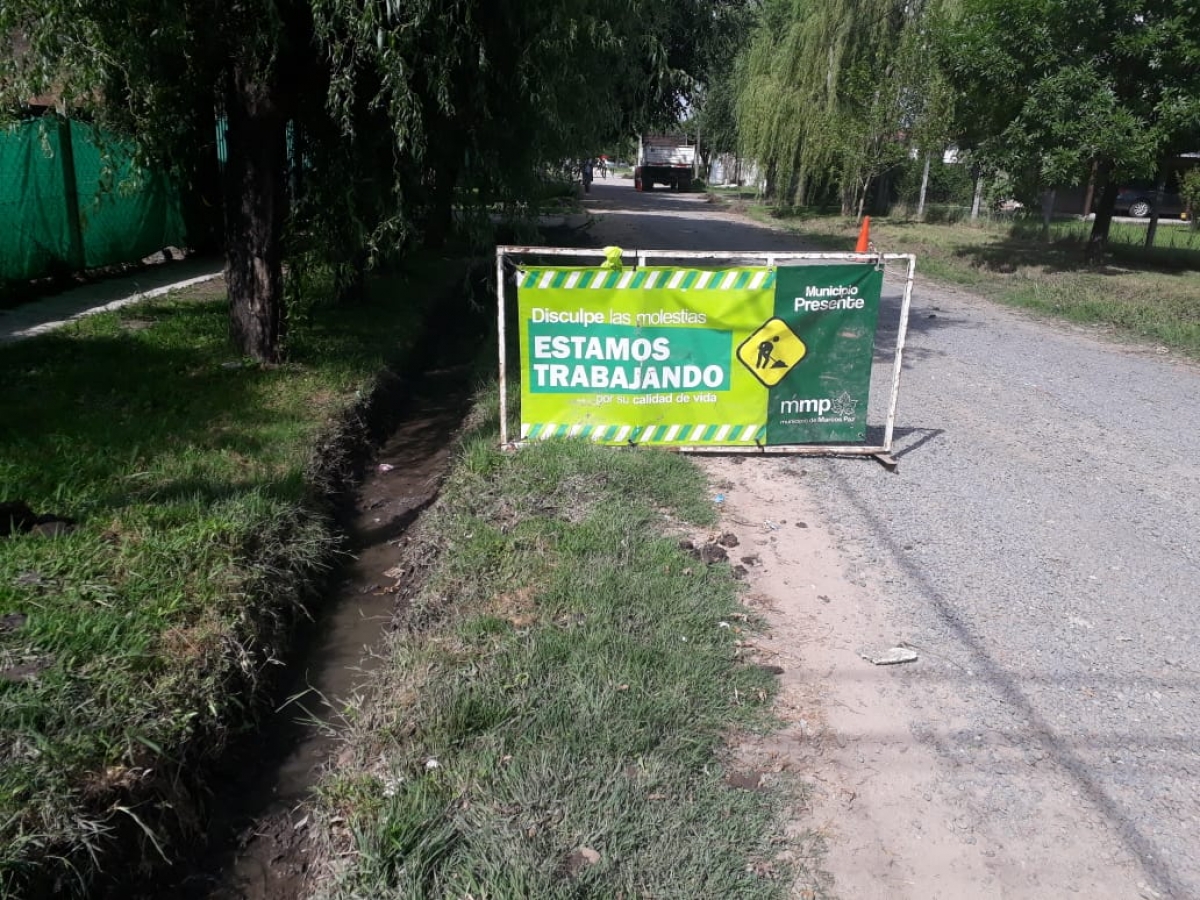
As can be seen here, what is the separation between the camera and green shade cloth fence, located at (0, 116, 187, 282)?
994cm

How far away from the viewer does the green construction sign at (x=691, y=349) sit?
623cm

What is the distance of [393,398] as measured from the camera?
8961 mm

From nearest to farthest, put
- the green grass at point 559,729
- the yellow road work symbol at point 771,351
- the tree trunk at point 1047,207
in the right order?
1. the green grass at point 559,729
2. the yellow road work symbol at point 771,351
3. the tree trunk at point 1047,207

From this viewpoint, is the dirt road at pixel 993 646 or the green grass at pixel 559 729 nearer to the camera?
the green grass at pixel 559 729

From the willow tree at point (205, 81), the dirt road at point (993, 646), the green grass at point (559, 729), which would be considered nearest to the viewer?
the green grass at point (559, 729)

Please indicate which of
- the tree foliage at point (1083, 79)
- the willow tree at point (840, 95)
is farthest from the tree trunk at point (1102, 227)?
the willow tree at point (840, 95)

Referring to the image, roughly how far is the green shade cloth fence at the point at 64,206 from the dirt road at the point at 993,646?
7883 millimetres

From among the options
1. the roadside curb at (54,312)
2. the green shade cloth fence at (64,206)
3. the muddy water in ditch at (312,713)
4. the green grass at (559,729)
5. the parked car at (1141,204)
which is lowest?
the muddy water in ditch at (312,713)

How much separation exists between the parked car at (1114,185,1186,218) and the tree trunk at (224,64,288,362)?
3212cm

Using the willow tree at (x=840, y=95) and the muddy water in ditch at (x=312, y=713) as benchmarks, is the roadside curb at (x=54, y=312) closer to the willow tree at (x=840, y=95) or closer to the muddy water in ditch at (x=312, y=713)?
the muddy water in ditch at (x=312, y=713)

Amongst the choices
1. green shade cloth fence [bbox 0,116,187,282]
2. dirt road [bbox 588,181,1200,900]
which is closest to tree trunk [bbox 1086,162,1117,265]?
dirt road [bbox 588,181,1200,900]

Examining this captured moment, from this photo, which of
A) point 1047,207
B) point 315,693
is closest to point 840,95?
point 1047,207

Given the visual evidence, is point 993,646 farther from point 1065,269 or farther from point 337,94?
point 1065,269

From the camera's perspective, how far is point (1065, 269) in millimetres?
17250
